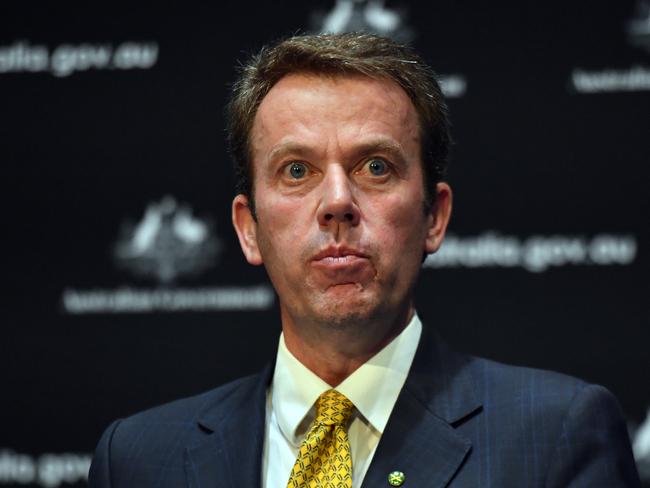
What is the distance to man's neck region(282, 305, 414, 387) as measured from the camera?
7.27 feet

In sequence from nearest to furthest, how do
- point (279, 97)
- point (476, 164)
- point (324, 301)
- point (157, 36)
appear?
1. point (324, 301)
2. point (279, 97)
3. point (476, 164)
4. point (157, 36)

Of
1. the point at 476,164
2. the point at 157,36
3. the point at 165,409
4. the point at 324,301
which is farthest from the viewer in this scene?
the point at 157,36

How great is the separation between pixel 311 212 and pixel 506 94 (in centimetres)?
138

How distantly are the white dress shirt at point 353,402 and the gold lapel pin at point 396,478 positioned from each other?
0.08 metres

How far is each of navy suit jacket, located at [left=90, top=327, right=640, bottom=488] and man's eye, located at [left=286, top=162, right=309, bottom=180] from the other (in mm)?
413

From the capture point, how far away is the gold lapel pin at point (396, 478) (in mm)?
2082

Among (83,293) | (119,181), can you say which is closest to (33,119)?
(119,181)

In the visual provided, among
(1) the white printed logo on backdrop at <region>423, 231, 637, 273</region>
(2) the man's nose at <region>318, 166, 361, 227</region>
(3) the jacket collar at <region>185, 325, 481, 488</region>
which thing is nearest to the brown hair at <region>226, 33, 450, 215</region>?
(2) the man's nose at <region>318, 166, 361, 227</region>

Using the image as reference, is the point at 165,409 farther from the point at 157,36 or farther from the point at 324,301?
the point at 157,36

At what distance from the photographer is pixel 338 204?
2.13 m

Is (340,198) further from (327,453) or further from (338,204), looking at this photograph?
(327,453)

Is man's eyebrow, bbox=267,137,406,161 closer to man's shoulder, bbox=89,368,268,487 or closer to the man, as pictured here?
the man

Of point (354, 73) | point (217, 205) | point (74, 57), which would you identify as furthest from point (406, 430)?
point (74, 57)

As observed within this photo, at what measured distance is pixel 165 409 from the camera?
2494mm
